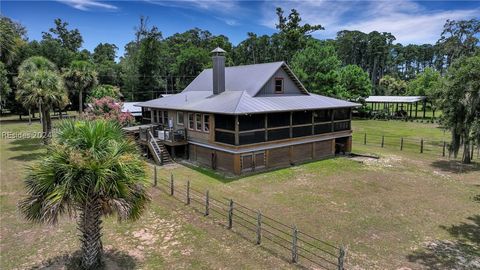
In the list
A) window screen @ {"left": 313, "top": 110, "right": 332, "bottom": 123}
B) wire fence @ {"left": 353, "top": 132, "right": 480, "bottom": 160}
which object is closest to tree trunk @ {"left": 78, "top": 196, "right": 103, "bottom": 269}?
window screen @ {"left": 313, "top": 110, "right": 332, "bottom": 123}

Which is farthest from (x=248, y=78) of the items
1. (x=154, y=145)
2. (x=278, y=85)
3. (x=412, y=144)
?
(x=412, y=144)

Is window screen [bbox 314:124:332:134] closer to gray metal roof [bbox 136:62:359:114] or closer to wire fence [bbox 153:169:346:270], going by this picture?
gray metal roof [bbox 136:62:359:114]

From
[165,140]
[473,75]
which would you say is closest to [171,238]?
[165,140]

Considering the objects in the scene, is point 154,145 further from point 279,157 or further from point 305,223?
point 305,223

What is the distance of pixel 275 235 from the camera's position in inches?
446

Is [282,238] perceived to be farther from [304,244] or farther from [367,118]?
[367,118]

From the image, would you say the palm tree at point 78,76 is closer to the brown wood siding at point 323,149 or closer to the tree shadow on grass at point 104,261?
the brown wood siding at point 323,149

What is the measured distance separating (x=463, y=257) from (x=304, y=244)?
16.4 ft

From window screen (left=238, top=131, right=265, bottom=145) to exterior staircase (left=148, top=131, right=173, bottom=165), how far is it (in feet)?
20.5

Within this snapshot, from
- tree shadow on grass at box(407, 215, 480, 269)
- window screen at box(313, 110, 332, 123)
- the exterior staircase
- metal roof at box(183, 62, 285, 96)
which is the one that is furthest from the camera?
window screen at box(313, 110, 332, 123)

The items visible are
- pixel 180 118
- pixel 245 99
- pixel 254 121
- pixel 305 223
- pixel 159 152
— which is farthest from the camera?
pixel 180 118

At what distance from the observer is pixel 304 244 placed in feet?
35.7

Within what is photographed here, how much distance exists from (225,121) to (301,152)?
6403 millimetres

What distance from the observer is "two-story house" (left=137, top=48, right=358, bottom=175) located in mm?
19781
